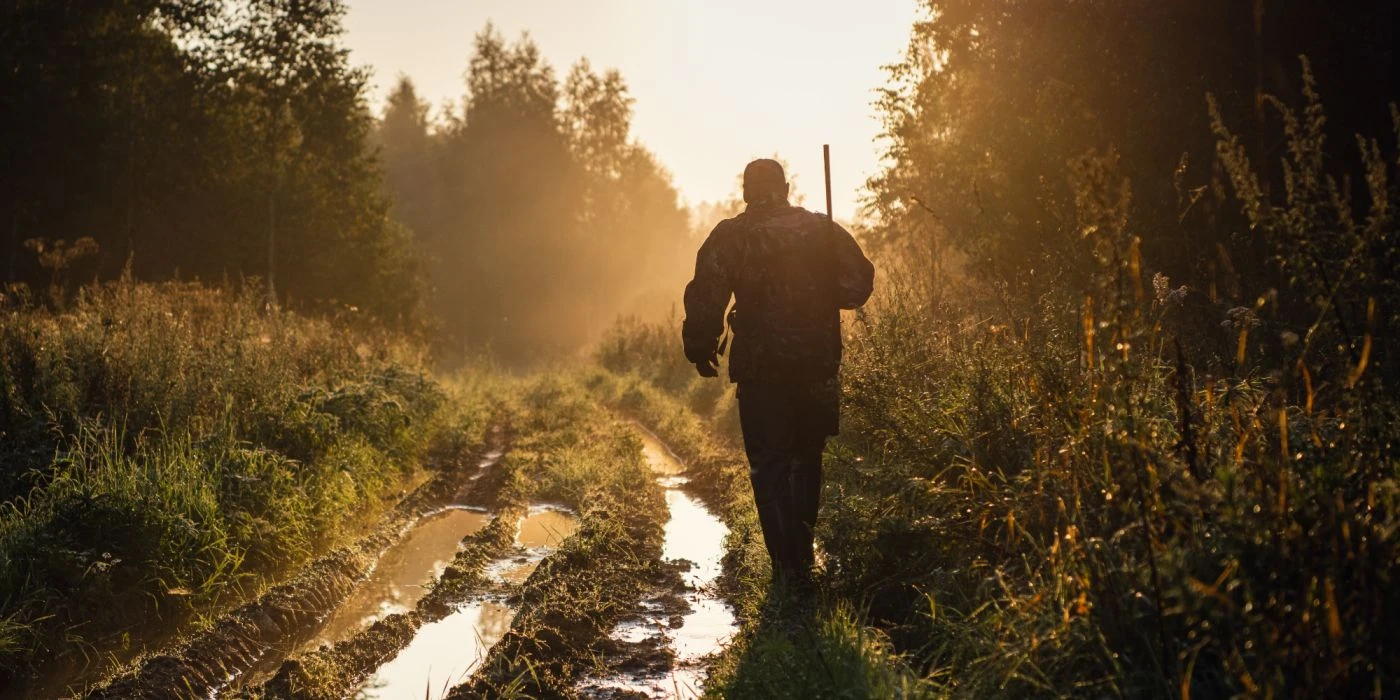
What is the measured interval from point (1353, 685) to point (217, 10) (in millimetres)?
33064

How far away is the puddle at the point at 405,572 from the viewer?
6.12m

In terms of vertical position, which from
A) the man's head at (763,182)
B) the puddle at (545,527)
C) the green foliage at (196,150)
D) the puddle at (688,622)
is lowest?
the puddle at (545,527)

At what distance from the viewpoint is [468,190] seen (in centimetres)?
5762

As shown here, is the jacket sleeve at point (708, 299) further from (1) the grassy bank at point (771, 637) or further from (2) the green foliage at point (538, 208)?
(2) the green foliage at point (538, 208)

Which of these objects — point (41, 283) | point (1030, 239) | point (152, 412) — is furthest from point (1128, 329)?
point (41, 283)

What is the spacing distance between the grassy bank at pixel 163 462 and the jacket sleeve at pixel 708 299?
124 inches

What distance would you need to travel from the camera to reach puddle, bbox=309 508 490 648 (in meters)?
6.12

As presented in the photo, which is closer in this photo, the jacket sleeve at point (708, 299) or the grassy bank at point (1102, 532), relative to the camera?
the grassy bank at point (1102, 532)

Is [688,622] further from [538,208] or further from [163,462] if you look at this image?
[538,208]

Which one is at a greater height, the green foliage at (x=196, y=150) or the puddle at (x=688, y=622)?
the green foliage at (x=196, y=150)

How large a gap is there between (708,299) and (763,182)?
2.38 feet

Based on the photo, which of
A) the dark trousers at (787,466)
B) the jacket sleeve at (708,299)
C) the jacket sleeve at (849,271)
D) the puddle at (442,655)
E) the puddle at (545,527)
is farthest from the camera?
the puddle at (545,527)

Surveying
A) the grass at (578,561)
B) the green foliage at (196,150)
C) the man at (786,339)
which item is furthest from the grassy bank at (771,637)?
the green foliage at (196,150)

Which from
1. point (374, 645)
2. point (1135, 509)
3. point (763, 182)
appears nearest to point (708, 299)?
point (763, 182)
